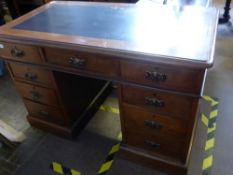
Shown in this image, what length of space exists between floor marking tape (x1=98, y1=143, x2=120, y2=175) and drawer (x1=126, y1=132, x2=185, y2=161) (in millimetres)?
182

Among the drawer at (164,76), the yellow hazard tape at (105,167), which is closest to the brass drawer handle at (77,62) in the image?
the drawer at (164,76)

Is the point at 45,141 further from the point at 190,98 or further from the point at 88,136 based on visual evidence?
the point at 190,98

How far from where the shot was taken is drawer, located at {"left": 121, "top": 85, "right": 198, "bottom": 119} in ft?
3.34

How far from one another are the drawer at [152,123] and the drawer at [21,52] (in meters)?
0.57

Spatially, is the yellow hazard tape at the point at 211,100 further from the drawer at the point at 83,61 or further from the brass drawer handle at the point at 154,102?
the drawer at the point at 83,61

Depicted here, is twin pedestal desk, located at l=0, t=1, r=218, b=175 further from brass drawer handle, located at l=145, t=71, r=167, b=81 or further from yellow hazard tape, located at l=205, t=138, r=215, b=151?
yellow hazard tape, located at l=205, t=138, r=215, b=151

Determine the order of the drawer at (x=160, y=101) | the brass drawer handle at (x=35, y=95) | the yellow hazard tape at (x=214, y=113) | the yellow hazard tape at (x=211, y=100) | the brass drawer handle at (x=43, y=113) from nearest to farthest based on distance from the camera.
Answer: the drawer at (x=160, y=101), the brass drawer handle at (x=35, y=95), the brass drawer handle at (x=43, y=113), the yellow hazard tape at (x=214, y=113), the yellow hazard tape at (x=211, y=100)

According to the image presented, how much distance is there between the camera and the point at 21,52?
1.26m

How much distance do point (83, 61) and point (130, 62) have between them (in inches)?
10.2

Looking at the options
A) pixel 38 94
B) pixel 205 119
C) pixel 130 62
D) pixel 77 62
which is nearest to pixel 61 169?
pixel 38 94

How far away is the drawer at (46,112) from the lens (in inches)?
60.3

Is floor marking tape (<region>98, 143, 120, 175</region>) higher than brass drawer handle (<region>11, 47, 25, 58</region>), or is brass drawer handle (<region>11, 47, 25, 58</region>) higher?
brass drawer handle (<region>11, 47, 25, 58</region>)

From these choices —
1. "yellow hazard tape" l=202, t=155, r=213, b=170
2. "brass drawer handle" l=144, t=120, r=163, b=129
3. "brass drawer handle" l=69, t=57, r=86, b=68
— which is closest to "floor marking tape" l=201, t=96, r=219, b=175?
"yellow hazard tape" l=202, t=155, r=213, b=170

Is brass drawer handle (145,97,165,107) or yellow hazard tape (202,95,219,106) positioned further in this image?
yellow hazard tape (202,95,219,106)
